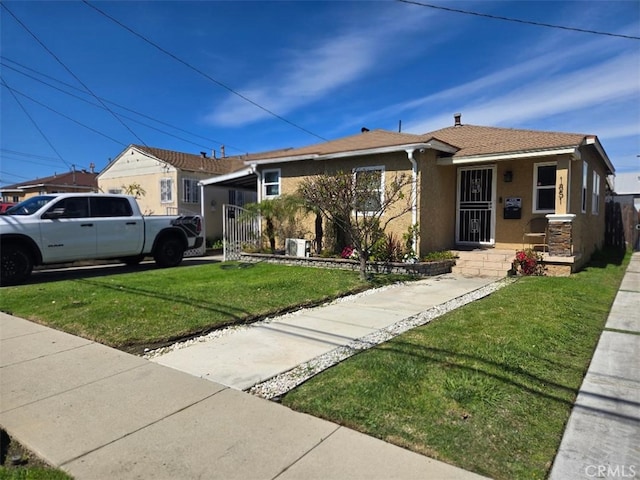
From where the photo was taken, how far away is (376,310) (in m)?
6.90

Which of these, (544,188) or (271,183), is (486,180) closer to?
(544,188)

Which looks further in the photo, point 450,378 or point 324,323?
point 324,323

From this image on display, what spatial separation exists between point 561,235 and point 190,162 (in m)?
18.3

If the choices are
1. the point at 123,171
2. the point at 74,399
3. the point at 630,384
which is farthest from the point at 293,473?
the point at 123,171

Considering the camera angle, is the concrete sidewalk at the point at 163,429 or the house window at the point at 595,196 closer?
the concrete sidewalk at the point at 163,429

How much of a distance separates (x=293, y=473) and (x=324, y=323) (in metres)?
3.53

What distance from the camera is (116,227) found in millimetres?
10688

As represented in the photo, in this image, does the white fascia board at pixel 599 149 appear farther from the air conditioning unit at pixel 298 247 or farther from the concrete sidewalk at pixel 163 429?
the concrete sidewalk at pixel 163 429

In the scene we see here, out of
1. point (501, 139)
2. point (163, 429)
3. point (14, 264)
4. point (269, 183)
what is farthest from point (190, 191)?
point (163, 429)

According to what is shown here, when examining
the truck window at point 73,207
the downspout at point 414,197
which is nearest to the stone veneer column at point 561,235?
the downspout at point 414,197

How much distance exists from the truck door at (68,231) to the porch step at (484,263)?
926 cm

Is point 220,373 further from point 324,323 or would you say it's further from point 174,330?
point 324,323

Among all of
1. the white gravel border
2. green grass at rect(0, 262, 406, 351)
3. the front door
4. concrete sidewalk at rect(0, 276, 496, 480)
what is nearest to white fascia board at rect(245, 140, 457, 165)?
the front door

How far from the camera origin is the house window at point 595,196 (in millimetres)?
13969
